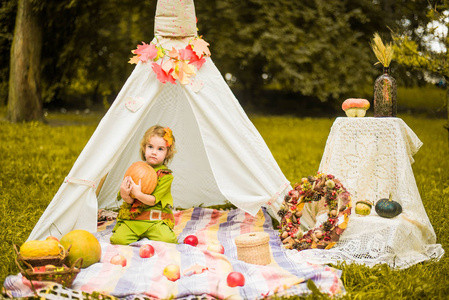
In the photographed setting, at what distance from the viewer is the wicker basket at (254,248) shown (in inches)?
131

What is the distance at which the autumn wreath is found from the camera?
3.64 m

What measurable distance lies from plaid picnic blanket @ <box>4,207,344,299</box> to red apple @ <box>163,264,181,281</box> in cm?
3

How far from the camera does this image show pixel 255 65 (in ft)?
46.1

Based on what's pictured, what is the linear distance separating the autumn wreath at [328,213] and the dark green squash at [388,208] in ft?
0.77

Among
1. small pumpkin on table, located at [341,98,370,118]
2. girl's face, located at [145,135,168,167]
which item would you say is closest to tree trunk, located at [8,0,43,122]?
girl's face, located at [145,135,168,167]

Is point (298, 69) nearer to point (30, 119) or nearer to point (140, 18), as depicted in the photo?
point (140, 18)

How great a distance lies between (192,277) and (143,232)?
35.0 inches

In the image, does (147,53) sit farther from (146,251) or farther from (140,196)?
(146,251)

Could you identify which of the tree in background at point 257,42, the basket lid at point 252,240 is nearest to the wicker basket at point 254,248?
the basket lid at point 252,240

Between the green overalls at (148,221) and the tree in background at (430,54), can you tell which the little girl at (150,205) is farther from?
the tree in background at (430,54)

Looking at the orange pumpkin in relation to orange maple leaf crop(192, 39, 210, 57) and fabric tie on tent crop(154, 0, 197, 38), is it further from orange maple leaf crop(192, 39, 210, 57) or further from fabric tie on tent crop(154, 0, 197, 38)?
fabric tie on tent crop(154, 0, 197, 38)

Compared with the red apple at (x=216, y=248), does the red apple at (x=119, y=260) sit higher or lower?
higher

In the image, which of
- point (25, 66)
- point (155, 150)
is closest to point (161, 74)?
point (155, 150)

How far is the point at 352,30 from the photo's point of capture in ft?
44.4
